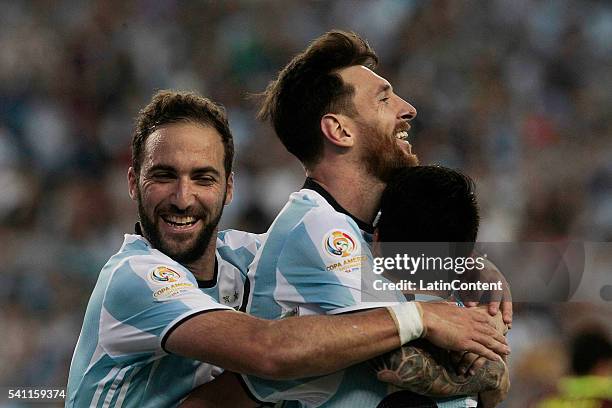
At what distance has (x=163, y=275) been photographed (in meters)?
3.51

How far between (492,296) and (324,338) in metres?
0.75

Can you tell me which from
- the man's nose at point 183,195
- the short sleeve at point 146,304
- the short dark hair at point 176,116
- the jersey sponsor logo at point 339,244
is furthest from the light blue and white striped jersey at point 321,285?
the short dark hair at point 176,116

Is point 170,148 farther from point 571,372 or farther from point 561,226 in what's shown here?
point 561,226

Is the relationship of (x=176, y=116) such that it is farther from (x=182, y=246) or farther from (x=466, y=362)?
(x=466, y=362)

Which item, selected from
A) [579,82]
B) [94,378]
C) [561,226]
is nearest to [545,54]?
[579,82]

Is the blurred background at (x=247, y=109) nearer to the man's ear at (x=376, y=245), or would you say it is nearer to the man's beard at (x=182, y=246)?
the man's beard at (x=182, y=246)

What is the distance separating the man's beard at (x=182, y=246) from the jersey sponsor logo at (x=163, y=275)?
31 centimetres

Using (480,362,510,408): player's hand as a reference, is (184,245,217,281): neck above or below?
above

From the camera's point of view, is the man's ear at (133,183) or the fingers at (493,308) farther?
the man's ear at (133,183)

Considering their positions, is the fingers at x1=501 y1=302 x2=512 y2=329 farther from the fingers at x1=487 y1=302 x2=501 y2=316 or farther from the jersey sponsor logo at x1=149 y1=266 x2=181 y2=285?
the jersey sponsor logo at x1=149 y1=266 x2=181 y2=285

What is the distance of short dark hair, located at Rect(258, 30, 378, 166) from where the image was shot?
3.69 m

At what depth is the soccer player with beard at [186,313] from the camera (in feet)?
10.1

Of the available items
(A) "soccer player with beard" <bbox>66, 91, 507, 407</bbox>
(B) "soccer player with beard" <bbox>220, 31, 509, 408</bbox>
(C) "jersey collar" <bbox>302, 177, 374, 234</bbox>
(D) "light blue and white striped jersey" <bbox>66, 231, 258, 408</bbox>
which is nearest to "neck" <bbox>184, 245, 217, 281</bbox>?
(A) "soccer player with beard" <bbox>66, 91, 507, 407</bbox>

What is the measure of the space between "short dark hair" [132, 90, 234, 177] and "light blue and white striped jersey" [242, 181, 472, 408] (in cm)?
78
